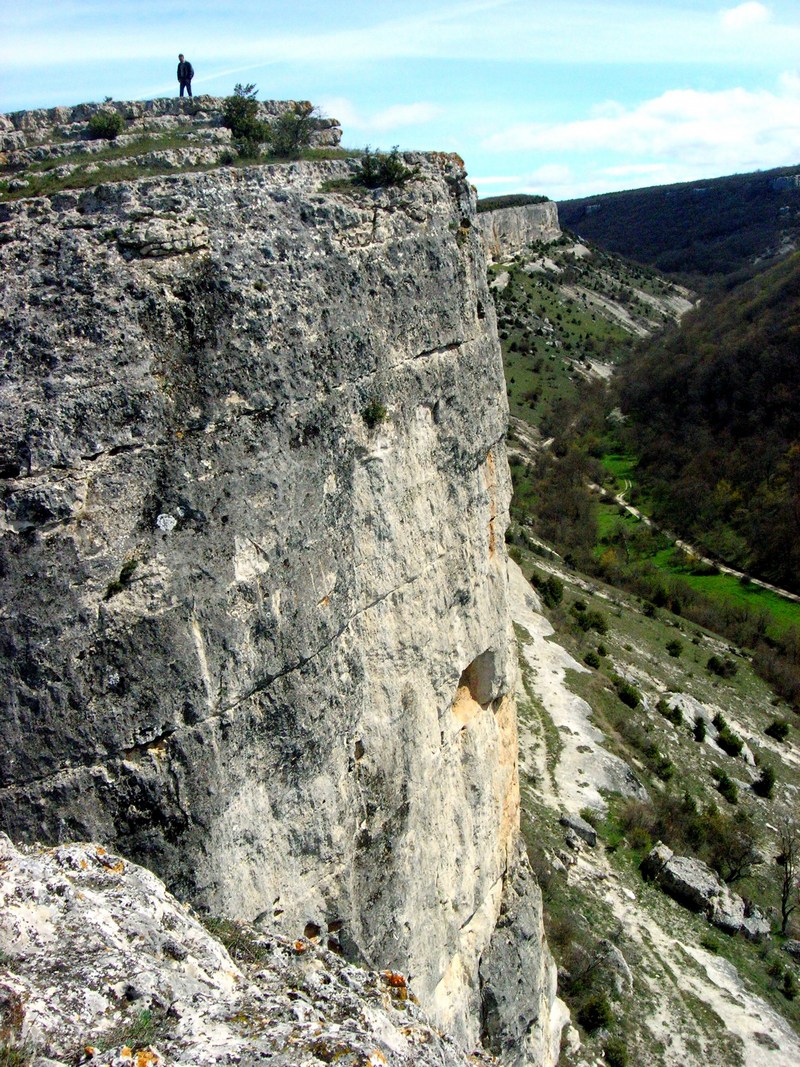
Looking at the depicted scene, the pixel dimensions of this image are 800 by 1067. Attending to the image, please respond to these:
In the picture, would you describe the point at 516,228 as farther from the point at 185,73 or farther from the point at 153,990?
the point at 153,990

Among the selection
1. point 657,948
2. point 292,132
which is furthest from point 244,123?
point 657,948

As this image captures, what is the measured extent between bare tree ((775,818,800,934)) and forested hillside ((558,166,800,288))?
104672 millimetres

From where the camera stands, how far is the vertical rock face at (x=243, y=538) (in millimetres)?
6953

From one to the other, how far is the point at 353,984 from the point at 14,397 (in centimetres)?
554

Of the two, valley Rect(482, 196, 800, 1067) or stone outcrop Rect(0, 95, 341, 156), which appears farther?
valley Rect(482, 196, 800, 1067)

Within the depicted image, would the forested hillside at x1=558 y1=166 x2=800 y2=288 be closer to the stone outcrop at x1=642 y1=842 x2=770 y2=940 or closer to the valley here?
the valley

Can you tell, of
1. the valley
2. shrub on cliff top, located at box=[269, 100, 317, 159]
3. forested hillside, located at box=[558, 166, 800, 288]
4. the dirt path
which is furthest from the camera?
forested hillside, located at box=[558, 166, 800, 288]

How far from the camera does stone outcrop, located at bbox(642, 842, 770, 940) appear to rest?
902 inches

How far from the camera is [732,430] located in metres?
66.2

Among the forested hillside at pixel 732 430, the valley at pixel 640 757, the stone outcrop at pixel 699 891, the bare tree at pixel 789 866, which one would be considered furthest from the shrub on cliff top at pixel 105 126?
the forested hillside at pixel 732 430

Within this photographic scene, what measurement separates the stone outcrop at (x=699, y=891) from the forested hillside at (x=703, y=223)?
11108 cm

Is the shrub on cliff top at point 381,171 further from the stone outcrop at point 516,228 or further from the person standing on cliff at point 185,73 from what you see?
the stone outcrop at point 516,228

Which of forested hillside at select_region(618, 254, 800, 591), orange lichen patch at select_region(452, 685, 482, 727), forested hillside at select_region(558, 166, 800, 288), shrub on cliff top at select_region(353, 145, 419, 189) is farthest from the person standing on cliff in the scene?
forested hillside at select_region(558, 166, 800, 288)

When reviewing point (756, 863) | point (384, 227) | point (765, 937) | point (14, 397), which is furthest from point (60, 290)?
point (756, 863)
